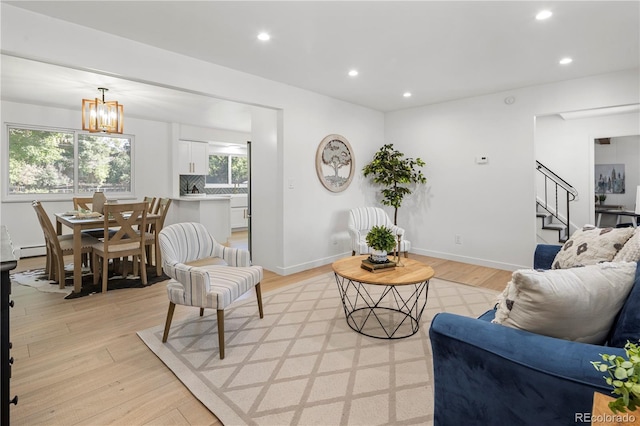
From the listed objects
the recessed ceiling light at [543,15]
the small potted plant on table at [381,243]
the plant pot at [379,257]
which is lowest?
the plant pot at [379,257]

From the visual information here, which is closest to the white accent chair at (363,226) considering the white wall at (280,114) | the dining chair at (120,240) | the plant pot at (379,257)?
the white wall at (280,114)

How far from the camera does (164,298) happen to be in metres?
3.51

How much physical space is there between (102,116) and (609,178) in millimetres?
7973

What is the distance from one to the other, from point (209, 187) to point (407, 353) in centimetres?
702

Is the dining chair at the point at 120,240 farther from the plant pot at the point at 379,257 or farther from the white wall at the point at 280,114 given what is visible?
the plant pot at the point at 379,257

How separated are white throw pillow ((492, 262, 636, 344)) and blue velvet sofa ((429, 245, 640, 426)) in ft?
0.13

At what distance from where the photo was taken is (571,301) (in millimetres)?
1125

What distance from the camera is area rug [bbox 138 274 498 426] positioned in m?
1.76

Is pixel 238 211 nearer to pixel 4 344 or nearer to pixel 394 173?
pixel 394 173

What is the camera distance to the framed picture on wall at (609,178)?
567 centimetres

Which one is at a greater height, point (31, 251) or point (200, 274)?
point (200, 274)

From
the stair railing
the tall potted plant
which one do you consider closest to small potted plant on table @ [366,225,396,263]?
the tall potted plant

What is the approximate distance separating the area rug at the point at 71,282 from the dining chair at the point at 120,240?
0.10 meters

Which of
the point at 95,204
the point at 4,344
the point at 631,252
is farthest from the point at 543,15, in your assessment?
the point at 95,204
